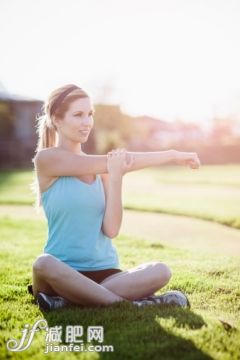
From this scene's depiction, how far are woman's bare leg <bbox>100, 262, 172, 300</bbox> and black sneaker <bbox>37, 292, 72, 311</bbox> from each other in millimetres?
295

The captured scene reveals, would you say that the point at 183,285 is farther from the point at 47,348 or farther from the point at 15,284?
the point at 47,348

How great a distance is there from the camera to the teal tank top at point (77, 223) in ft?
11.9

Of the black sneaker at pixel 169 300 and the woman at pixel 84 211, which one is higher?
the woman at pixel 84 211

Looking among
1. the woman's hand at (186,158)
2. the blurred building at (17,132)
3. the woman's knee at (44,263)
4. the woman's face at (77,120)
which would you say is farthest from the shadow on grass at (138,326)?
the blurred building at (17,132)

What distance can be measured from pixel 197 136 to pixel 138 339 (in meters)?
68.4

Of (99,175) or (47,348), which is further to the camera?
(99,175)

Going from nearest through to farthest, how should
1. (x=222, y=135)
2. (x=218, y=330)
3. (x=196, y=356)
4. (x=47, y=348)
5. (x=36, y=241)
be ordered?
(x=196, y=356)
(x=47, y=348)
(x=218, y=330)
(x=36, y=241)
(x=222, y=135)

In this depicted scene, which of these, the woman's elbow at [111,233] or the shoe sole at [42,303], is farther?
the woman's elbow at [111,233]

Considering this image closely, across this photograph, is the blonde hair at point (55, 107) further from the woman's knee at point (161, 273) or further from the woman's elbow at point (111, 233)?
the woman's knee at point (161, 273)

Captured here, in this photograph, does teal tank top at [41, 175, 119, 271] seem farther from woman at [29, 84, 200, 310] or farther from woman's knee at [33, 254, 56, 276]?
woman's knee at [33, 254, 56, 276]

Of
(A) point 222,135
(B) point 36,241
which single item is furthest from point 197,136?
(B) point 36,241

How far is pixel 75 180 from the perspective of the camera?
12.3 feet

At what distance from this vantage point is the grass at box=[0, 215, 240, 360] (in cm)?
276

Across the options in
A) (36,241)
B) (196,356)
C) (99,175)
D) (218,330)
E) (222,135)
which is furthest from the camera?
(222,135)
